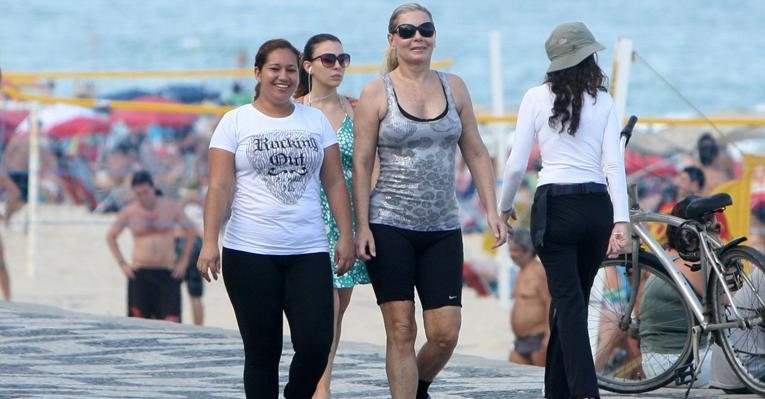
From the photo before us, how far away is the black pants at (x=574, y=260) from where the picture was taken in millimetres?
6121

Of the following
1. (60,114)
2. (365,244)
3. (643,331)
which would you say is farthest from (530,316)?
(60,114)

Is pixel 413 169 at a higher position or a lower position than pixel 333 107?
lower

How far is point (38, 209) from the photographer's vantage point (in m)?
19.1

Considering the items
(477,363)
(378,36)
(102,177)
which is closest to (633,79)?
(378,36)

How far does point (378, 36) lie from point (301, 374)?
82.8m

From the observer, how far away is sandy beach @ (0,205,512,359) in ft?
50.8

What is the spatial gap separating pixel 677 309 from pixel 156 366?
2.51 metres

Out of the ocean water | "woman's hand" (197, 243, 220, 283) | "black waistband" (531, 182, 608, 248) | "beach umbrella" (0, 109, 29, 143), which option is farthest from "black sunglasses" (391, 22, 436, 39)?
the ocean water

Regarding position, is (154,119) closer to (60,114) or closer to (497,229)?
(60,114)

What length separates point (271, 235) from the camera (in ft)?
18.0

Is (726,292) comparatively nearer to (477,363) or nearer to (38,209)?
(477,363)

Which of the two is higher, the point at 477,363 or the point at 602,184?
the point at 602,184

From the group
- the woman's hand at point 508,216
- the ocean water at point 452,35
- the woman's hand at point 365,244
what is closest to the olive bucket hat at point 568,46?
the woman's hand at point 508,216

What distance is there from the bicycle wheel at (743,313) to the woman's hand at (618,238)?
83 cm
